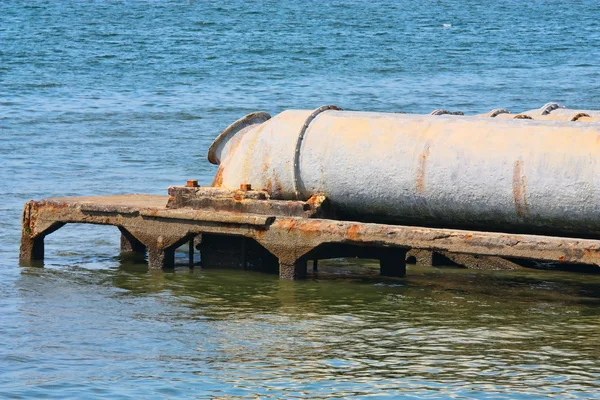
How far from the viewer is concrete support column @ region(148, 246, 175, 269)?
11.3 m

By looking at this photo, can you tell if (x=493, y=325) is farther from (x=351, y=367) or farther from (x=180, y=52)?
(x=180, y=52)

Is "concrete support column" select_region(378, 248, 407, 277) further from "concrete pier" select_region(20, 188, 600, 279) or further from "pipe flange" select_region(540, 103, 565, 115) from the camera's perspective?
"pipe flange" select_region(540, 103, 565, 115)

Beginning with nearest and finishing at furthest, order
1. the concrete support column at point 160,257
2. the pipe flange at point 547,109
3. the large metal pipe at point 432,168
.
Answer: the large metal pipe at point 432,168 → the concrete support column at point 160,257 → the pipe flange at point 547,109

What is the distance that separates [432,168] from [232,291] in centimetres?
185

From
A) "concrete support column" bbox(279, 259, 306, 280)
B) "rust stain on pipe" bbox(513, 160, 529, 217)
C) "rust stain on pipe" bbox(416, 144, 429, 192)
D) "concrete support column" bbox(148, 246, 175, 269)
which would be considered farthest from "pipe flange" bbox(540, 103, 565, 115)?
"concrete support column" bbox(148, 246, 175, 269)

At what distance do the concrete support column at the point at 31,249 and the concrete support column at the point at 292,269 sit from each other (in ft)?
7.82

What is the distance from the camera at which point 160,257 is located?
11336 mm

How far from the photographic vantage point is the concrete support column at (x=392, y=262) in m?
11.2

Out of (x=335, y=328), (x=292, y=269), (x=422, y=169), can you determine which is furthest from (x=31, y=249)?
(x=335, y=328)

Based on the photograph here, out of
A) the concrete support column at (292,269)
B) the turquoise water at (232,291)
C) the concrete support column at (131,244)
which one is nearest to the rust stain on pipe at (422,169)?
the turquoise water at (232,291)

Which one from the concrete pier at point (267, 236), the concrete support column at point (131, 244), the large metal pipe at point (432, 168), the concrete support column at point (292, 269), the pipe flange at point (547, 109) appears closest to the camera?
the concrete pier at point (267, 236)

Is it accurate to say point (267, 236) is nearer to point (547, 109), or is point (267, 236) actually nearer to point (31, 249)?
point (31, 249)

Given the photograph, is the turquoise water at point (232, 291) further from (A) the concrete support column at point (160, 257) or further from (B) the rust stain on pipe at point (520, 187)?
(B) the rust stain on pipe at point (520, 187)

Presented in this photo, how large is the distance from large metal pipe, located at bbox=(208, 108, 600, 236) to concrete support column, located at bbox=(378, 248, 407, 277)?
0.45 m
